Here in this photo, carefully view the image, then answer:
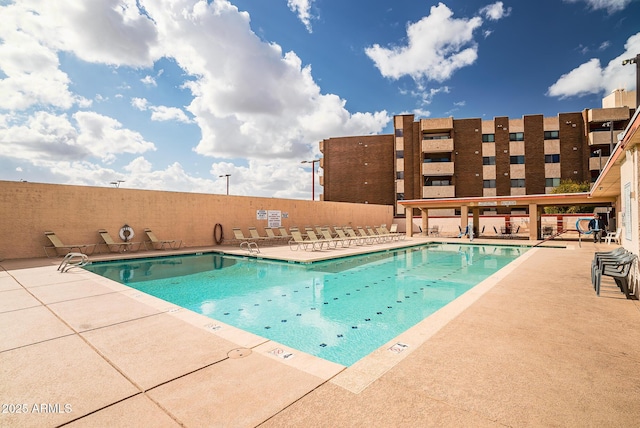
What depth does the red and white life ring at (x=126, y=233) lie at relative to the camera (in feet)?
43.9

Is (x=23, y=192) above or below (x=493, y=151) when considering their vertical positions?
below

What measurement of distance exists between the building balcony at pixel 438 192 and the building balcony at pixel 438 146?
13.3ft

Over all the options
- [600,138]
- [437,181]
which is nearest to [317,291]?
[437,181]

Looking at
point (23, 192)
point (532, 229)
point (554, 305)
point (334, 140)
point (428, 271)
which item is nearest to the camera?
point (554, 305)

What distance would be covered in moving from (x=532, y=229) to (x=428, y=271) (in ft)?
40.8

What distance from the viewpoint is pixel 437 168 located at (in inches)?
1379

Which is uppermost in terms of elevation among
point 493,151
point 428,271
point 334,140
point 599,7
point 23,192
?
point 599,7

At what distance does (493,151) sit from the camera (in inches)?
1358

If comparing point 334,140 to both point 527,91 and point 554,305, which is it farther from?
point 554,305

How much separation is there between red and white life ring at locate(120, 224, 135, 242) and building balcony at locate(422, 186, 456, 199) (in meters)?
29.4

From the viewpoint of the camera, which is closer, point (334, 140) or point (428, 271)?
point (428, 271)

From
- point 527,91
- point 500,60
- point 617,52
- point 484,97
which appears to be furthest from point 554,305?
point 527,91

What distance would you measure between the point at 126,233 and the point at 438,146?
102 feet

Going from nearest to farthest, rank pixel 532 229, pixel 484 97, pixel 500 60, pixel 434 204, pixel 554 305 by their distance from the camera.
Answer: pixel 554 305 → pixel 532 229 → pixel 434 204 → pixel 500 60 → pixel 484 97
